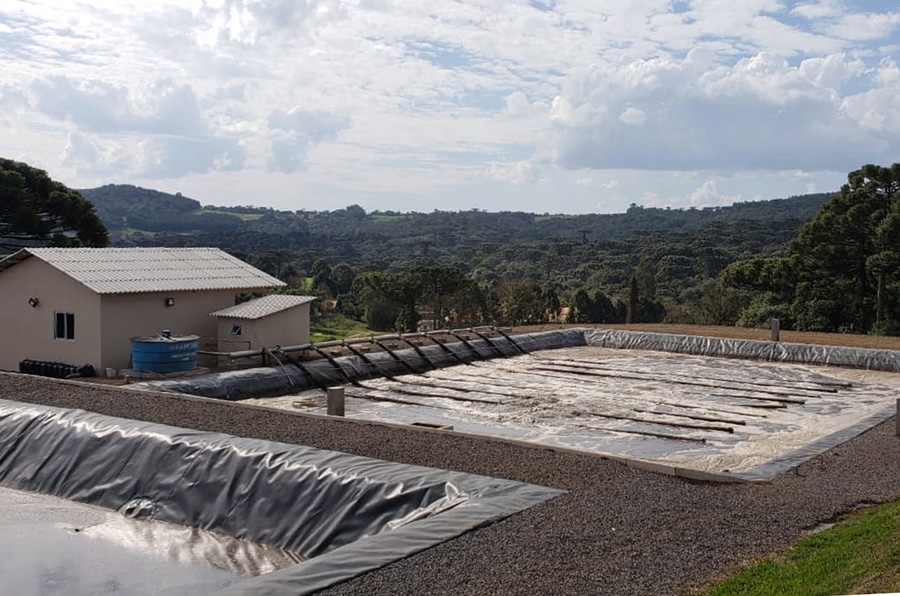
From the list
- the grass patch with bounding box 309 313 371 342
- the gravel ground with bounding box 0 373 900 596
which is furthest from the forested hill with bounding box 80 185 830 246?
the gravel ground with bounding box 0 373 900 596

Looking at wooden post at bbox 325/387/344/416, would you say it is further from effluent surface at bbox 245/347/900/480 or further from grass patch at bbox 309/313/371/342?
grass patch at bbox 309/313/371/342

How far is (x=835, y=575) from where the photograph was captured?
582cm

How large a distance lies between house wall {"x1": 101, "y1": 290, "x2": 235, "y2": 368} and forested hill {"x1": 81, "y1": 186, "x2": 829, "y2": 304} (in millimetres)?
34378

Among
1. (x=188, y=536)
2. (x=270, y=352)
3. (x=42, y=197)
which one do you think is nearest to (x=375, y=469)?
(x=188, y=536)

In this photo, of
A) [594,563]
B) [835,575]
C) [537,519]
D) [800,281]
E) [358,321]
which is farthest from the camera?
[358,321]

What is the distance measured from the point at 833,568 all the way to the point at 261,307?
14813mm

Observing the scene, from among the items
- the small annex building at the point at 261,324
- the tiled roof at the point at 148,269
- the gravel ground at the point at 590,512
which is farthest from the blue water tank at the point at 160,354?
the gravel ground at the point at 590,512

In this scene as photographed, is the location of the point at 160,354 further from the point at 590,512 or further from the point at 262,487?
the point at 590,512

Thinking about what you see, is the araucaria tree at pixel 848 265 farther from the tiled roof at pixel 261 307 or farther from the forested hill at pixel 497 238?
the tiled roof at pixel 261 307

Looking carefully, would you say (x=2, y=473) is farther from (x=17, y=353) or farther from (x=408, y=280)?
(x=408, y=280)

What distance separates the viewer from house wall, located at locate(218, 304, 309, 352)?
18.6 m

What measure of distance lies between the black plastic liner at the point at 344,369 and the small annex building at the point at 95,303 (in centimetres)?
235

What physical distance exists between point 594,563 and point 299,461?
3.90m

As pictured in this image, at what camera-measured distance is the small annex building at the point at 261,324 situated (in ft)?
61.1
